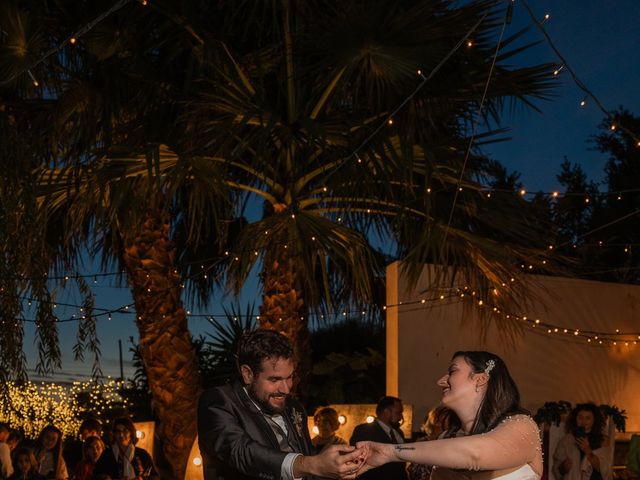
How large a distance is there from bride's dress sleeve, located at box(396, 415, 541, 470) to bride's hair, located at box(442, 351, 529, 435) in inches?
2.1

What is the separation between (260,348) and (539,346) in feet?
31.7

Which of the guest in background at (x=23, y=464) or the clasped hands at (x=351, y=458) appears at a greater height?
the clasped hands at (x=351, y=458)

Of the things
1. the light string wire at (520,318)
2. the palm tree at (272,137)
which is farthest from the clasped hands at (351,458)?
the light string wire at (520,318)

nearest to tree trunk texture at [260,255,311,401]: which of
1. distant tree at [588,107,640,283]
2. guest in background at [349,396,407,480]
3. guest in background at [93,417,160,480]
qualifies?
guest in background at [349,396,407,480]

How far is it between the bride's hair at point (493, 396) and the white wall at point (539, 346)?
317 inches

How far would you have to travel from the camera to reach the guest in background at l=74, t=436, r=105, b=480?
888 centimetres

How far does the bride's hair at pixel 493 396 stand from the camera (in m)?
3.24

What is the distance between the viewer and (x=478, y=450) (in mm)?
3027

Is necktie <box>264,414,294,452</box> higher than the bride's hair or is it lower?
lower

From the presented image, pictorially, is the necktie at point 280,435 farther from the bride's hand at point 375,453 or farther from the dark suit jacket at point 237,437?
the bride's hand at point 375,453

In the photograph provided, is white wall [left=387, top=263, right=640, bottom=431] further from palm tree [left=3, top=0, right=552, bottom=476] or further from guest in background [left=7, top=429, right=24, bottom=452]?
guest in background [left=7, top=429, right=24, bottom=452]

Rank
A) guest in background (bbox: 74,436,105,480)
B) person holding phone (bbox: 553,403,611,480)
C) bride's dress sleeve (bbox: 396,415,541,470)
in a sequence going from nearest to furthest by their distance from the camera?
bride's dress sleeve (bbox: 396,415,541,470) → person holding phone (bbox: 553,403,611,480) → guest in background (bbox: 74,436,105,480)

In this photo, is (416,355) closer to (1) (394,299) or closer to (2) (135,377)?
(1) (394,299)

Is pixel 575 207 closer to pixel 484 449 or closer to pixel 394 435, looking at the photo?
pixel 394 435
